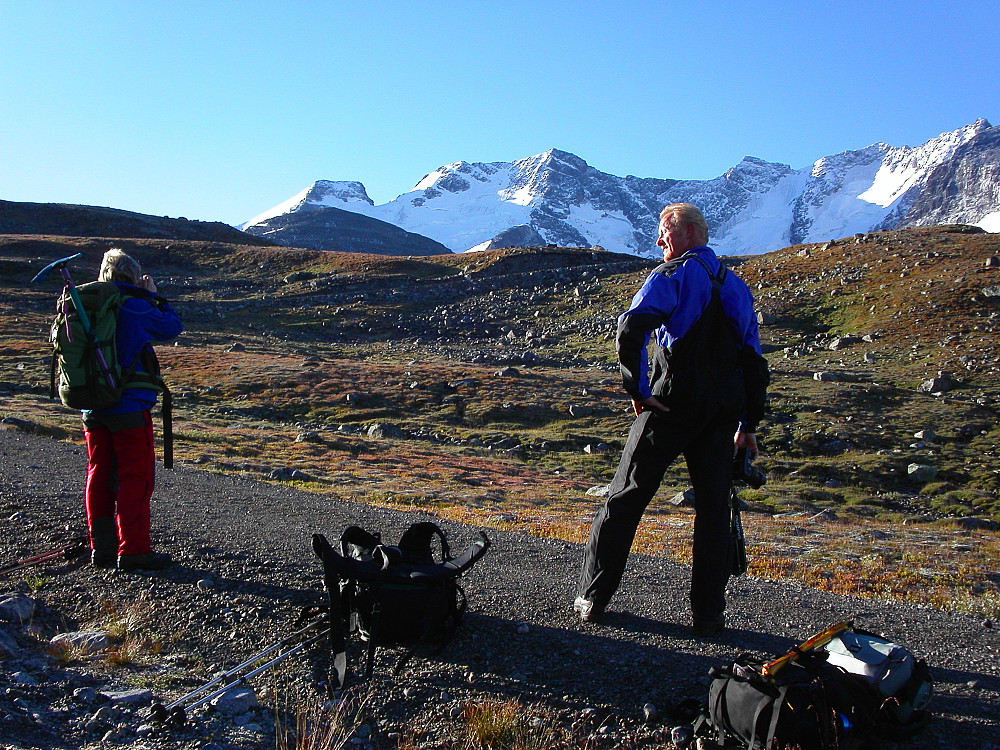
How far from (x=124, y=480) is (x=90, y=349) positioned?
889 millimetres

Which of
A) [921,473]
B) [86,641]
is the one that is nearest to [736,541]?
[86,641]

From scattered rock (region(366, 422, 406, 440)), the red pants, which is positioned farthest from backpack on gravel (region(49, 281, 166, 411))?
scattered rock (region(366, 422, 406, 440))

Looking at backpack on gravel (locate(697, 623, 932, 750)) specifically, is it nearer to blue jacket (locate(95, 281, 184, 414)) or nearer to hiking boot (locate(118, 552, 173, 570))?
hiking boot (locate(118, 552, 173, 570))

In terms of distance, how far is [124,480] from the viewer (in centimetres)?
500

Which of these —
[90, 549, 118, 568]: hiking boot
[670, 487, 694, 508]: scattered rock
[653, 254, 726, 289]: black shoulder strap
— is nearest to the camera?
[653, 254, 726, 289]: black shoulder strap

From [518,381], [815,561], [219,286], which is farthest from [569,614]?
[219,286]

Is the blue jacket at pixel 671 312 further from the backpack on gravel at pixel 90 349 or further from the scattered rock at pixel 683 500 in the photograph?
the scattered rock at pixel 683 500

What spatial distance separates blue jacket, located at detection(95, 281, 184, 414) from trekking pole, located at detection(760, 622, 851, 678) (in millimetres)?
4021

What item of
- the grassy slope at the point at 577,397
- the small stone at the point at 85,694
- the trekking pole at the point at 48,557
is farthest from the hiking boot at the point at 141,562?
the grassy slope at the point at 577,397

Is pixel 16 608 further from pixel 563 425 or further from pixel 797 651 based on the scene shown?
pixel 563 425

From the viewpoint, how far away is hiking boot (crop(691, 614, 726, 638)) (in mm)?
4098

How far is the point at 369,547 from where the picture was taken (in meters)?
4.54

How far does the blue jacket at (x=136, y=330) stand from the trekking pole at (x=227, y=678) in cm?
198

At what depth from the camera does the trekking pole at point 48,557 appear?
203 inches
